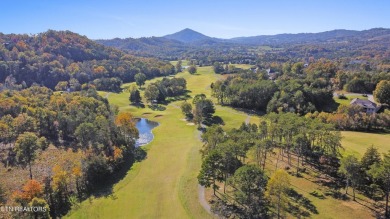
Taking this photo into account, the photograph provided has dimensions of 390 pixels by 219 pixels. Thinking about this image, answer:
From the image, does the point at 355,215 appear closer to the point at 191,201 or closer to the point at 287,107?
the point at 191,201

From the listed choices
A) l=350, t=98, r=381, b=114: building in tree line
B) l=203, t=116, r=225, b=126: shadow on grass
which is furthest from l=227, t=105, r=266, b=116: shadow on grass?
l=350, t=98, r=381, b=114: building in tree line

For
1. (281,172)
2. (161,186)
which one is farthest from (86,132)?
(281,172)

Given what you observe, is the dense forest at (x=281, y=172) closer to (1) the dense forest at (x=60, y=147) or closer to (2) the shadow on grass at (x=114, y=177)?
(2) the shadow on grass at (x=114, y=177)

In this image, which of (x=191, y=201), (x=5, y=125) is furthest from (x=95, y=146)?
(x=191, y=201)

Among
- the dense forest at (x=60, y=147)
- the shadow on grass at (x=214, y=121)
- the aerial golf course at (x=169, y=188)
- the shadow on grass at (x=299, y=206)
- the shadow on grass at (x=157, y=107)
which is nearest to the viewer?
the shadow on grass at (x=299, y=206)

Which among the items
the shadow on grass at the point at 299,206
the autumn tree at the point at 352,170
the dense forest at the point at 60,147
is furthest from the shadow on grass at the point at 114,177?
the autumn tree at the point at 352,170

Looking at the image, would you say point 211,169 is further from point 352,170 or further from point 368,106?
point 368,106

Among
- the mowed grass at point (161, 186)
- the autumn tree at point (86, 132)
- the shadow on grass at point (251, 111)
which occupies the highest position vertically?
the autumn tree at point (86, 132)
